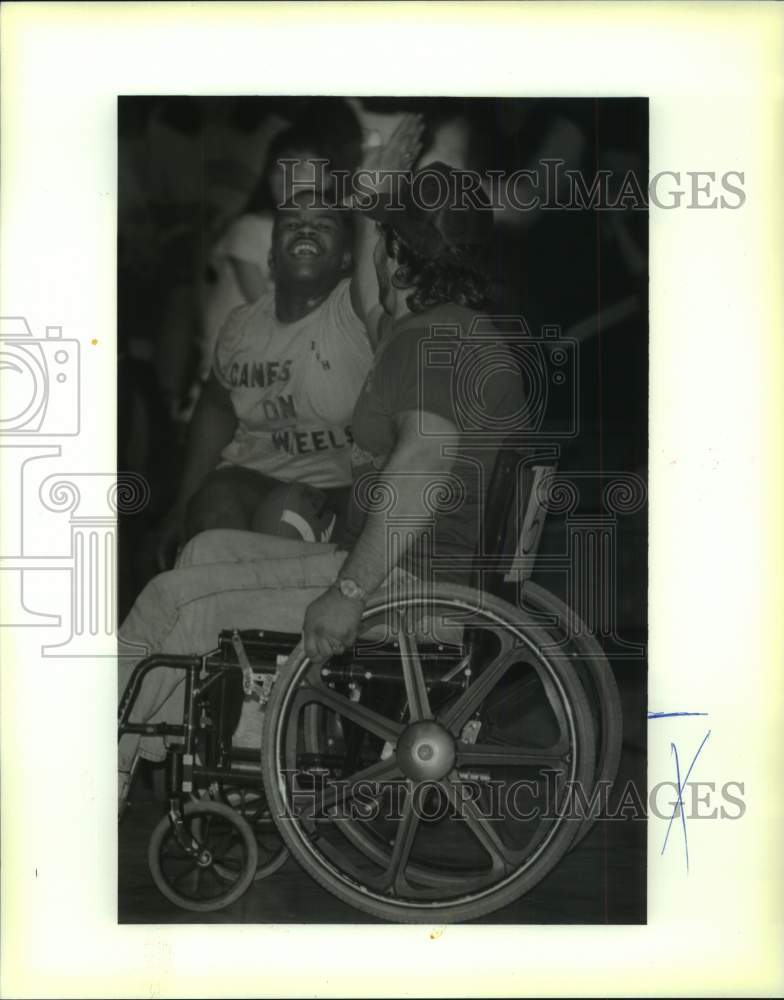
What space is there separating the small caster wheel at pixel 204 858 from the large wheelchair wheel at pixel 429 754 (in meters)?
0.12

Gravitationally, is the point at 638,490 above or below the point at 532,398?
below

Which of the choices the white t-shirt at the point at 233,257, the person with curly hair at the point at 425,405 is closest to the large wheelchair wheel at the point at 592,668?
the person with curly hair at the point at 425,405

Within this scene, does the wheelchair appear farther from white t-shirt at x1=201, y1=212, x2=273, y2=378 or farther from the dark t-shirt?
white t-shirt at x1=201, y1=212, x2=273, y2=378

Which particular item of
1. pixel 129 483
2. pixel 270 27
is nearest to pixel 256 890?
pixel 129 483

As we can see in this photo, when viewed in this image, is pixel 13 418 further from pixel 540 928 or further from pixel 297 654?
pixel 540 928

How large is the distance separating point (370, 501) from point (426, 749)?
2.11 feet

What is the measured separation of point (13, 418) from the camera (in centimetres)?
329

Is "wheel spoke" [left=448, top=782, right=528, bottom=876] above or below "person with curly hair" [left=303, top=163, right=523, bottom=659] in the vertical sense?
below

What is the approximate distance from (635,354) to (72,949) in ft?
6.92

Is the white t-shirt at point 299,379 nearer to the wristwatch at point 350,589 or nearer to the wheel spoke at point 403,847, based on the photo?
the wristwatch at point 350,589

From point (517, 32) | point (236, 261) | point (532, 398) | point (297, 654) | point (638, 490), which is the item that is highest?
point (517, 32)

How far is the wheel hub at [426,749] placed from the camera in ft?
10.5

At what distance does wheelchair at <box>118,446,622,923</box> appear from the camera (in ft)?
10.6

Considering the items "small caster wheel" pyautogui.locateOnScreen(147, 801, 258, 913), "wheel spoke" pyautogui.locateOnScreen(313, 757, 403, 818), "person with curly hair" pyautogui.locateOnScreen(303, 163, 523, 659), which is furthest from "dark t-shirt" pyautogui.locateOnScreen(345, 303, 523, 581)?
"small caster wheel" pyautogui.locateOnScreen(147, 801, 258, 913)
